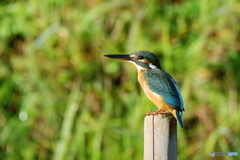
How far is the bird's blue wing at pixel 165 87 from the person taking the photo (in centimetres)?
306

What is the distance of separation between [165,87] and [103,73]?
220cm

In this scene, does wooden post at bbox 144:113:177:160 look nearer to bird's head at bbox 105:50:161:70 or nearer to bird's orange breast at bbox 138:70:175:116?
bird's orange breast at bbox 138:70:175:116

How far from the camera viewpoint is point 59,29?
532cm

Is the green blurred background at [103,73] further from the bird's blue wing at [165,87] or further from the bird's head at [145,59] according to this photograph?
the bird's blue wing at [165,87]

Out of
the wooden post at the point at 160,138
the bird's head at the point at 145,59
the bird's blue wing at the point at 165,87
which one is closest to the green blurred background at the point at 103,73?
the bird's head at the point at 145,59

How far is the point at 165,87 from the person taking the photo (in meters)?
3.20

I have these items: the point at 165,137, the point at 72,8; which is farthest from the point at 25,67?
the point at 165,137

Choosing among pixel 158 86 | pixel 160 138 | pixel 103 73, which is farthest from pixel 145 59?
pixel 103 73

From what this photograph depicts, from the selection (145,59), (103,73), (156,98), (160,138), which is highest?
(103,73)

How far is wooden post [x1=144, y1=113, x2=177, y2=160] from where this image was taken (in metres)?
2.59

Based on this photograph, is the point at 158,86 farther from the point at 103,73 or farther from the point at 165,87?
the point at 103,73

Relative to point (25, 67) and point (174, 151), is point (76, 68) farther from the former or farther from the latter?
point (174, 151)

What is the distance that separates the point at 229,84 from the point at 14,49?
242 centimetres

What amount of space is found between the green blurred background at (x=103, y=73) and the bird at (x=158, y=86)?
54.4 inches
